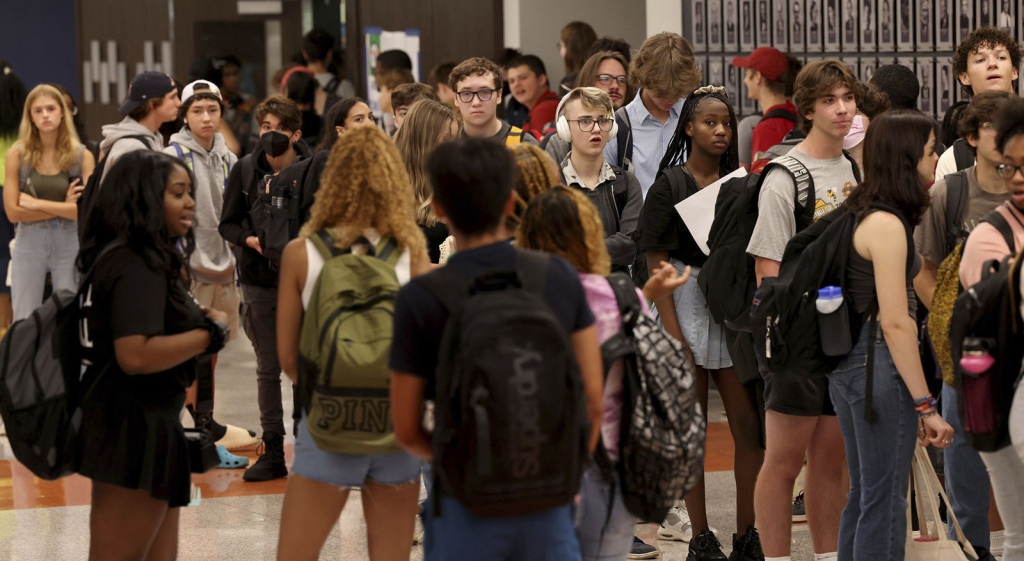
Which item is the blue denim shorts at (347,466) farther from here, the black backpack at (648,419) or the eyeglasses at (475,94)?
the eyeglasses at (475,94)

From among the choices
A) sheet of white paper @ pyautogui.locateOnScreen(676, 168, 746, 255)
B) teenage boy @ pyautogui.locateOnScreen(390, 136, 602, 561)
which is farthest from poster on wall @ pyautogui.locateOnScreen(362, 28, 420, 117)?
teenage boy @ pyautogui.locateOnScreen(390, 136, 602, 561)

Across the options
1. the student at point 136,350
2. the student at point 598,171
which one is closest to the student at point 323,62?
the student at point 598,171

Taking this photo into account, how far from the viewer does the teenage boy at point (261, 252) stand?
249 inches

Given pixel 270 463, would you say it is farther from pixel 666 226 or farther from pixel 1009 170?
pixel 1009 170

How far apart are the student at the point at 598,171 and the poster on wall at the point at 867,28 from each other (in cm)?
344

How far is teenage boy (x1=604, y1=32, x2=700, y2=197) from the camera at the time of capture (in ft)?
19.6

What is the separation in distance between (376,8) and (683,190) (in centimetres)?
792

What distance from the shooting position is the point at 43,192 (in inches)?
296

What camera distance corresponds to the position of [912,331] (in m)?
3.86

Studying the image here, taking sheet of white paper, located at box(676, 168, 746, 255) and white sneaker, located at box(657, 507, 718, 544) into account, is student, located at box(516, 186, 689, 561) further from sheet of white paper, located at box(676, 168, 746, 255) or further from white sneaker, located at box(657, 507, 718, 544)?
white sneaker, located at box(657, 507, 718, 544)

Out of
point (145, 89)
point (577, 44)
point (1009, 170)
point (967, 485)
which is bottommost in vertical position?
point (967, 485)

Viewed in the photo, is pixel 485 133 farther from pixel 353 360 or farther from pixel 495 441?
pixel 495 441

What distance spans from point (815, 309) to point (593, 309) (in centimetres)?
113

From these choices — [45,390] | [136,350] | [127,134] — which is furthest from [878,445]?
[127,134]
